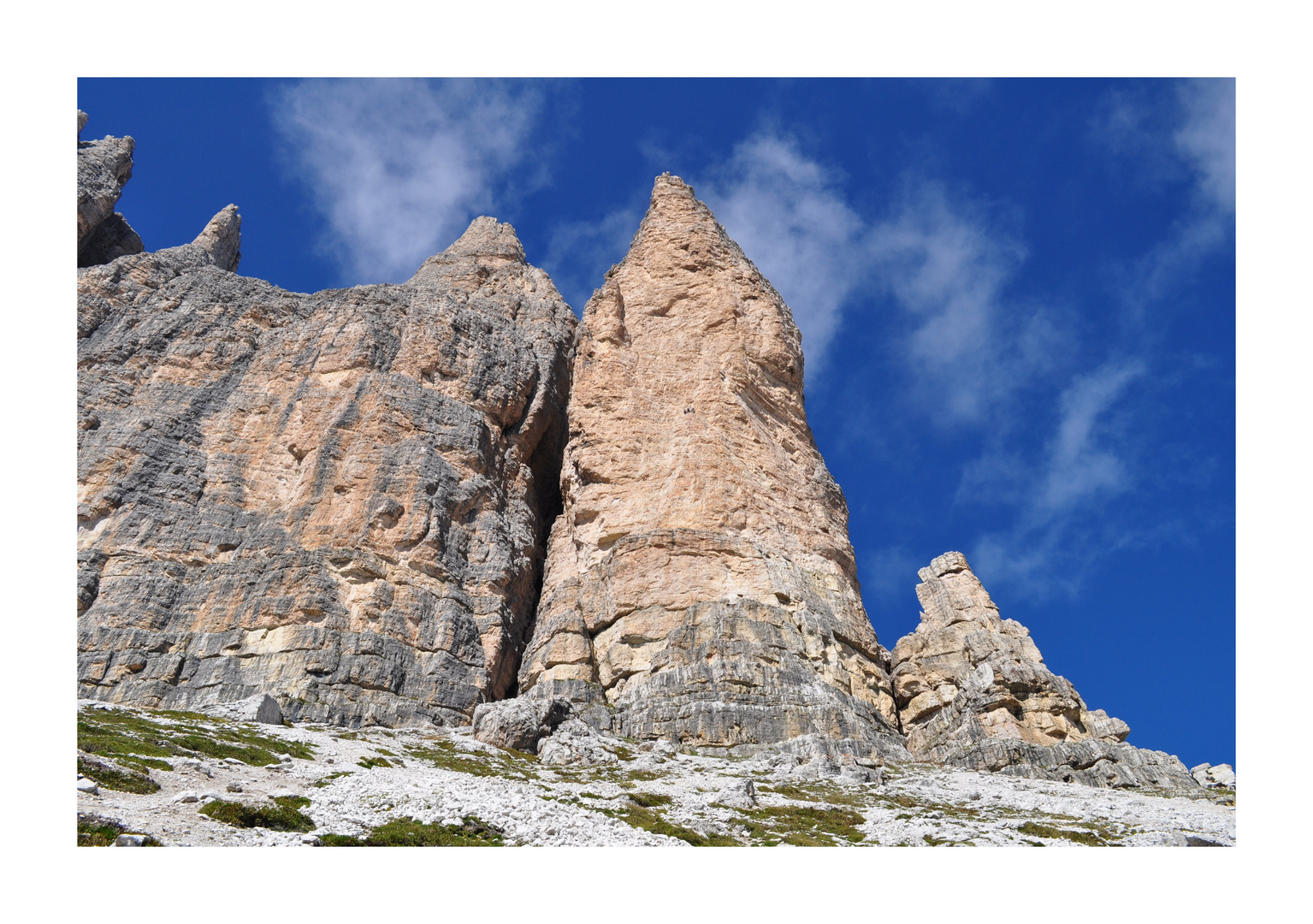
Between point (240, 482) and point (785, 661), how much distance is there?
42.1 meters

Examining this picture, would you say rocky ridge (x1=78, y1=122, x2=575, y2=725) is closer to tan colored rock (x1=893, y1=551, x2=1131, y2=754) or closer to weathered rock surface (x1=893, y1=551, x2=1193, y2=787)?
tan colored rock (x1=893, y1=551, x2=1131, y2=754)

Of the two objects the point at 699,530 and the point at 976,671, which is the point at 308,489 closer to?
the point at 699,530

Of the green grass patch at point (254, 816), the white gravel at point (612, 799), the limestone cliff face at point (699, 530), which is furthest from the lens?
the limestone cliff face at point (699, 530)

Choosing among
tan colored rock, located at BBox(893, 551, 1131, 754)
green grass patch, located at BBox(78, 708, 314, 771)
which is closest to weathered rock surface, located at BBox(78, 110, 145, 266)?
green grass patch, located at BBox(78, 708, 314, 771)

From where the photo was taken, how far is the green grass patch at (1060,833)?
2858cm

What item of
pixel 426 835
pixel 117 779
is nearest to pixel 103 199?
pixel 117 779

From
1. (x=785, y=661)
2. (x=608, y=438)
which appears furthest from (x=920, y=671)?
(x=608, y=438)

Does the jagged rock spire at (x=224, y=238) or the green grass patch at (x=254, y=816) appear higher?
the jagged rock spire at (x=224, y=238)

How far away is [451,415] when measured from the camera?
7450cm

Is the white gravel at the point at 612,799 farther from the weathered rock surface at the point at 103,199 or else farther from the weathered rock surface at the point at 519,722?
the weathered rock surface at the point at 103,199

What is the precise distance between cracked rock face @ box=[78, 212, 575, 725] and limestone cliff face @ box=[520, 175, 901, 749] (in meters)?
6.03

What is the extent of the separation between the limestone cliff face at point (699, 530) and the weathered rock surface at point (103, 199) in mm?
57531

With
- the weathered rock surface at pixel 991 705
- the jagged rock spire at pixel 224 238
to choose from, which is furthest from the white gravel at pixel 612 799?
the jagged rock spire at pixel 224 238

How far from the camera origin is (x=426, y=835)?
945 inches
